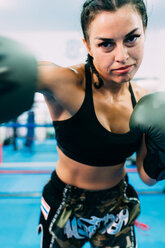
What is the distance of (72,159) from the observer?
722 millimetres

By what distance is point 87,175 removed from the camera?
0.73 m

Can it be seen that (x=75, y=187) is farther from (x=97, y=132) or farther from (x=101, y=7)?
(x=101, y=7)

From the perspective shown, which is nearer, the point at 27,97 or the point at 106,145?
the point at 27,97

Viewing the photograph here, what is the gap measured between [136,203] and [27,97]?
61 cm

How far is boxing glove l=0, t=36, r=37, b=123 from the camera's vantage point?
40 cm

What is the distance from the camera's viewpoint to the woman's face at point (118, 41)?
0.53 m

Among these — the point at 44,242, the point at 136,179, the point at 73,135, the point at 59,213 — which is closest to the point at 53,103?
the point at 73,135

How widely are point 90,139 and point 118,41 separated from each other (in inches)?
11.9

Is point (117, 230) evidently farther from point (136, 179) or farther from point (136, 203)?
point (136, 179)

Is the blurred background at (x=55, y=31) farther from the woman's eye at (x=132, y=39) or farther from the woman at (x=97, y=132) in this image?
the woman's eye at (x=132, y=39)

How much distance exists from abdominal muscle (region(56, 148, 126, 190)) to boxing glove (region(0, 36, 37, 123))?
1.19ft

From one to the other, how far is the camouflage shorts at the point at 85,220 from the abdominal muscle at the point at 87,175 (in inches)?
0.8

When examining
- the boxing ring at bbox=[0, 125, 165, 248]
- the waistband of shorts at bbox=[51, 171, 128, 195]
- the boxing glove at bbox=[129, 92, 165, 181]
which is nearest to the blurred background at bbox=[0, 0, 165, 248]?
the boxing ring at bbox=[0, 125, 165, 248]

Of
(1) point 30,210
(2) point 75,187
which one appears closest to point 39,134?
(1) point 30,210
